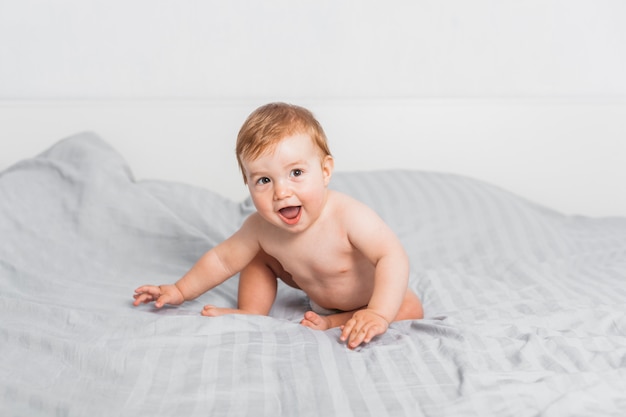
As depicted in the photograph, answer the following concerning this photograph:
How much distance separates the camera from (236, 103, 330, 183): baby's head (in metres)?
1.21

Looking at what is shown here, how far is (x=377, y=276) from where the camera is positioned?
128 centimetres

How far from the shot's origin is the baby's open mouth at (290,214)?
1.27 m

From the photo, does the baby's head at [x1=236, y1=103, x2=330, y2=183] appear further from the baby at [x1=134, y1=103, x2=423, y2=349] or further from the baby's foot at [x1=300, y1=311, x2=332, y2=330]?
the baby's foot at [x1=300, y1=311, x2=332, y2=330]

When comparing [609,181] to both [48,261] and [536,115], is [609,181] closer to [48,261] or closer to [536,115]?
[536,115]

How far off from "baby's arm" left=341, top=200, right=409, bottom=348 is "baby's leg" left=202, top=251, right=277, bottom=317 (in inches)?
7.7

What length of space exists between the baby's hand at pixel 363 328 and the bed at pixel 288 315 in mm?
20

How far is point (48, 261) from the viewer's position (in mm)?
1563

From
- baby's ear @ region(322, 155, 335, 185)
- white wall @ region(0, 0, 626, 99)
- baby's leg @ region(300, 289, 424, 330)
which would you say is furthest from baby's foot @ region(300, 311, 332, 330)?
white wall @ region(0, 0, 626, 99)

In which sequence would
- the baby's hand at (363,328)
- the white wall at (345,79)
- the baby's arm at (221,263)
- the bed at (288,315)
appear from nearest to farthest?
the bed at (288,315) → the baby's hand at (363,328) → the baby's arm at (221,263) → the white wall at (345,79)

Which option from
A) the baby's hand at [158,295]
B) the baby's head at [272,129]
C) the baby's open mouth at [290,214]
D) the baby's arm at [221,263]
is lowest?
the baby's hand at [158,295]

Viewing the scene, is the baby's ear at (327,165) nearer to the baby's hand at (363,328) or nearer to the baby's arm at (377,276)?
the baby's arm at (377,276)

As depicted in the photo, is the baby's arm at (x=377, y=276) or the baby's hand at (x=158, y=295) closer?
the baby's arm at (x=377, y=276)

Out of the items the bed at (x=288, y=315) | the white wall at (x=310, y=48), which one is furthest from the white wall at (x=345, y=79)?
the bed at (x=288, y=315)

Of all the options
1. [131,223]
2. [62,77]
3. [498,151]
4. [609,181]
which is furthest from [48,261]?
[609,181]
